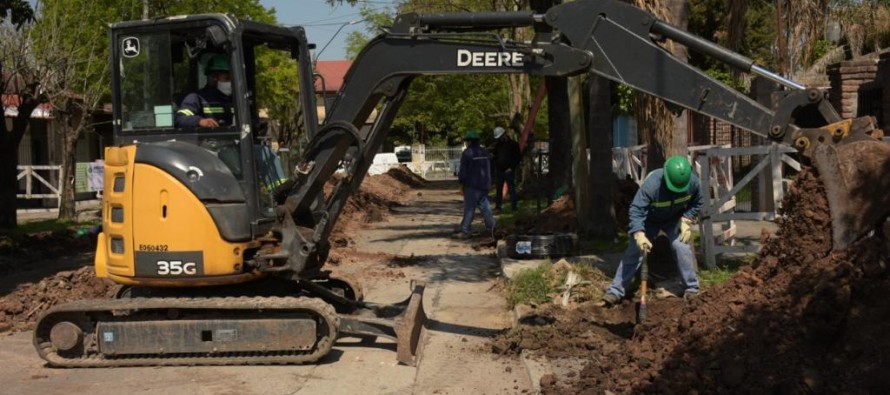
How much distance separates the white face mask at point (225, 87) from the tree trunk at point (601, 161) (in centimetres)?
736

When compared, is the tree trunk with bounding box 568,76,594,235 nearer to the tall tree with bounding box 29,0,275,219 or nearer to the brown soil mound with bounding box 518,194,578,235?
the brown soil mound with bounding box 518,194,578,235

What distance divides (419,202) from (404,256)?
15.7m

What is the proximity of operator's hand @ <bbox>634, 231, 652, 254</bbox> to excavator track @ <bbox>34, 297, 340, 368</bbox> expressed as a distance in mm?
2872

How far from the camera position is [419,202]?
103 feet

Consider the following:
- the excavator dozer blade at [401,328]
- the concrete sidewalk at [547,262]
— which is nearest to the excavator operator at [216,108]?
the excavator dozer blade at [401,328]

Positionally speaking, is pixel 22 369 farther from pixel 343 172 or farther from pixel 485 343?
pixel 485 343

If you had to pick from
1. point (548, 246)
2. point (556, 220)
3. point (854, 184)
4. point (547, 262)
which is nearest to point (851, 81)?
point (556, 220)

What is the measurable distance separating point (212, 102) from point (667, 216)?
4469 mm

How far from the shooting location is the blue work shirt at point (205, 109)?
8.22 meters

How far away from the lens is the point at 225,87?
8.17m

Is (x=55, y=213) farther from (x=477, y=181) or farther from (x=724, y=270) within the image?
(x=724, y=270)

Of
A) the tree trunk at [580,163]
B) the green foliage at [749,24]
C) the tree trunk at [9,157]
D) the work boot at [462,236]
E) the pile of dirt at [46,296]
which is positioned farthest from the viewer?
the green foliage at [749,24]

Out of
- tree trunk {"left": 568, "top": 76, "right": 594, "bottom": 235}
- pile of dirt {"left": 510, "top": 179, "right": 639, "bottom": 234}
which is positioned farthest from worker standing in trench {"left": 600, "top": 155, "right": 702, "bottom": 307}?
pile of dirt {"left": 510, "top": 179, "right": 639, "bottom": 234}

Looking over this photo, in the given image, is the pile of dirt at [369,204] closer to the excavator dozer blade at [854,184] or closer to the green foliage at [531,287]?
the green foliage at [531,287]
